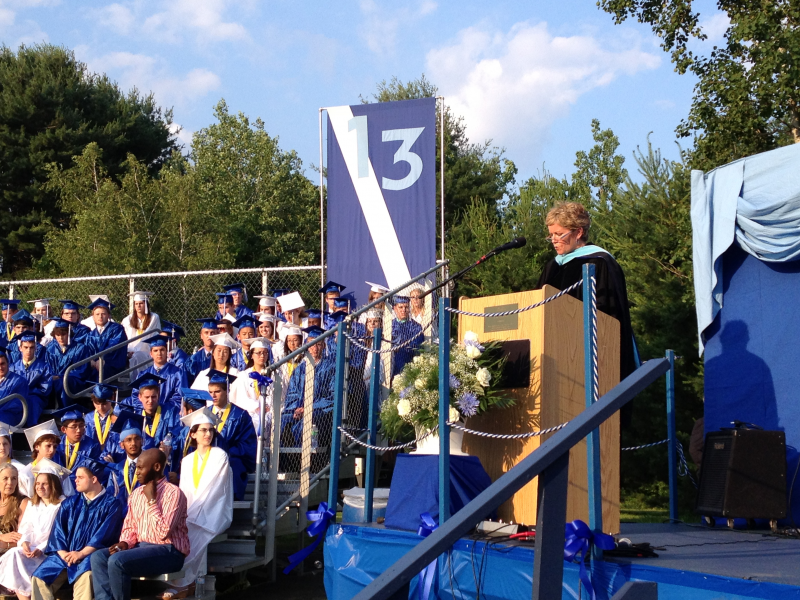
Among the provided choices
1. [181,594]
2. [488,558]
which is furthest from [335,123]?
[488,558]

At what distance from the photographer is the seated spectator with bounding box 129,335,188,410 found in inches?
350

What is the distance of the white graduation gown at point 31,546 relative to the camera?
7.27m

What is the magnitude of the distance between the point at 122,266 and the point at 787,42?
1227 centimetres

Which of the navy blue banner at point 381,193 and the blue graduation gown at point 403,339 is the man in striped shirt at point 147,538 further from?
the navy blue banner at point 381,193

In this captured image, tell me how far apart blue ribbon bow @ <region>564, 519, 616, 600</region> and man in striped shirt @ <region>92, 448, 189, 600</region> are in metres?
3.73

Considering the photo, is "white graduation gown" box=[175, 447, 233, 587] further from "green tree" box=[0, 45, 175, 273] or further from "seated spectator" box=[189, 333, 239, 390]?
"green tree" box=[0, 45, 175, 273]

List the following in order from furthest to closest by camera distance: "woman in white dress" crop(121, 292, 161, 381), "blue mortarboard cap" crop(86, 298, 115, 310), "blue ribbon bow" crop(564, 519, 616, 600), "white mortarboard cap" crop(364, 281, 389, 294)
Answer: "woman in white dress" crop(121, 292, 161, 381) < "blue mortarboard cap" crop(86, 298, 115, 310) < "white mortarboard cap" crop(364, 281, 389, 294) < "blue ribbon bow" crop(564, 519, 616, 600)

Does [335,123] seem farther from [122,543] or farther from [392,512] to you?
[392,512]

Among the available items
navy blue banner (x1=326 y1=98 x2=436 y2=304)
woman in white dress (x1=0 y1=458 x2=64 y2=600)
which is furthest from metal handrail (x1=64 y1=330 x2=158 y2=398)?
navy blue banner (x1=326 y1=98 x2=436 y2=304)

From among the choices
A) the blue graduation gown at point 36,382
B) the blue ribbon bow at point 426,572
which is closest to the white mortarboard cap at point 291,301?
the blue graduation gown at point 36,382

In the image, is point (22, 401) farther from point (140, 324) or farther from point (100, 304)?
point (140, 324)

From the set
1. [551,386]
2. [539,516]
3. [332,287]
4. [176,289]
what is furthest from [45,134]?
[539,516]

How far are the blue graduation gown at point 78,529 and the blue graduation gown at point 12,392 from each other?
9.47 feet

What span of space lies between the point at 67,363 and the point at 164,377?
6.11ft
